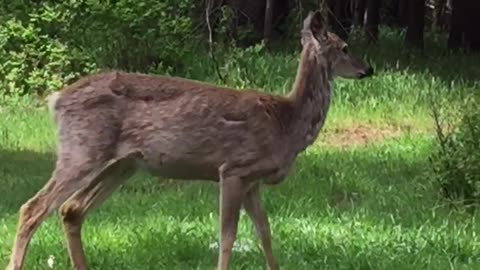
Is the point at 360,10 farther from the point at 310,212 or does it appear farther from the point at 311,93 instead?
the point at 311,93

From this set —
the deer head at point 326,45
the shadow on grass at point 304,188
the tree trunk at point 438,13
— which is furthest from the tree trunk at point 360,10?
the deer head at point 326,45

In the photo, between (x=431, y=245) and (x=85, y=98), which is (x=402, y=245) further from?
(x=85, y=98)

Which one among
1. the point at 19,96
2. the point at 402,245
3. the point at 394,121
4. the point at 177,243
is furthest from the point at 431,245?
the point at 19,96

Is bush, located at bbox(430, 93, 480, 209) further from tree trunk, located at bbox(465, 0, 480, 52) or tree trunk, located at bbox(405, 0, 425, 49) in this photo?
tree trunk, located at bbox(465, 0, 480, 52)

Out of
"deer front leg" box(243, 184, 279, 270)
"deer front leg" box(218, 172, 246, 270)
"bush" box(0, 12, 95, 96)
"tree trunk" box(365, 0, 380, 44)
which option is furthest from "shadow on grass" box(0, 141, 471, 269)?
"tree trunk" box(365, 0, 380, 44)

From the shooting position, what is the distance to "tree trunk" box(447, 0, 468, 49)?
23594 mm

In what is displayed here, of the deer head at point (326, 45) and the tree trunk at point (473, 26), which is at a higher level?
the deer head at point (326, 45)

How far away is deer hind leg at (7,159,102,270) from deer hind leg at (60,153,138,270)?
9cm

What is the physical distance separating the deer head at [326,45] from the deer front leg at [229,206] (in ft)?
3.27

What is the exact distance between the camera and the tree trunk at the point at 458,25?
929 inches

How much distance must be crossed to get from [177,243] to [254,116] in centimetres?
102

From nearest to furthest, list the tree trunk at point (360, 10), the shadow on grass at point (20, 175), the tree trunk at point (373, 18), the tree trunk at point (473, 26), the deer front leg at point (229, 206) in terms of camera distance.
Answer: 1. the deer front leg at point (229, 206)
2. the shadow on grass at point (20, 175)
3. the tree trunk at point (473, 26)
4. the tree trunk at point (373, 18)
5. the tree trunk at point (360, 10)

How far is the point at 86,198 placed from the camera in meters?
7.05

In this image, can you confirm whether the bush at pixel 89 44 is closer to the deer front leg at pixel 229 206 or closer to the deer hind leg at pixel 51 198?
the deer hind leg at pixel 51 198
